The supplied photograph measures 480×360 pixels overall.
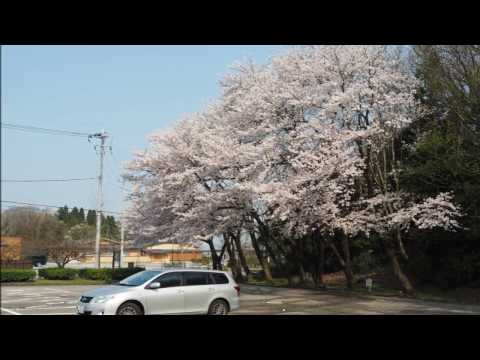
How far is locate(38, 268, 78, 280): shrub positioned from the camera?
128 ft

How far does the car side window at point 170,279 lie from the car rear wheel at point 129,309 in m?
0.87

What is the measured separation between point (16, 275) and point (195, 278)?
26.4m

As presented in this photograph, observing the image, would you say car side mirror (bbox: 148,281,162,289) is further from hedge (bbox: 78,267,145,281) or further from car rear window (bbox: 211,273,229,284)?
hedge (bbox: 78,267,145,281)

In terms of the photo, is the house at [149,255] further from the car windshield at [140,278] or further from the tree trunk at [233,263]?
the car windshield at [140,278]

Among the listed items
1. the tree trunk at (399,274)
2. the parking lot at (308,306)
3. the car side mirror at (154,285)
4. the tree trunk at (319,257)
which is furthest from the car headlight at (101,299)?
the tree trunk at (319,257)

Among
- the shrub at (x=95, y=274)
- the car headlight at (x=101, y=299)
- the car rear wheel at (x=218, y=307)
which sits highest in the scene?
the shrub at (x=95, y=274)

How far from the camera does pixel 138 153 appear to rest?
36281 mm

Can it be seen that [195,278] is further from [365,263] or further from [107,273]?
[107,273]

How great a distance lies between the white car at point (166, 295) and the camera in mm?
12555

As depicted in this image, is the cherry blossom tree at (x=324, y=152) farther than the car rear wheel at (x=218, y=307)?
Yes

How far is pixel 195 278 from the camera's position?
1401 cm

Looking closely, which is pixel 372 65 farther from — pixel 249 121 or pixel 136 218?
pixel 136 218
